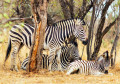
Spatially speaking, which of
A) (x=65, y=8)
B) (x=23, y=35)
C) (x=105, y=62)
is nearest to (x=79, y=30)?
(x=65, y=8)

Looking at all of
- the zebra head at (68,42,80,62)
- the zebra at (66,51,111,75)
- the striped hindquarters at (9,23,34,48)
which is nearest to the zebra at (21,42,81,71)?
the zebra head at (68,42,80,62)

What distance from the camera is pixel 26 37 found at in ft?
25.7

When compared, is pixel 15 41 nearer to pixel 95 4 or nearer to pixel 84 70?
pixel 84 70

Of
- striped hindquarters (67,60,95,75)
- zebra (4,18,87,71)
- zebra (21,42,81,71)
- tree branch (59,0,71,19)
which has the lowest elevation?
striped hindquarters (67,60,95,75)

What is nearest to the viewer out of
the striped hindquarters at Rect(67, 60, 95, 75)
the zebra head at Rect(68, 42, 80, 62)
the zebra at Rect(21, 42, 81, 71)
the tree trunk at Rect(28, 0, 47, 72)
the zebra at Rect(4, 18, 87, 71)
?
the tree trunk at Rect(28, 0, 47, 72)

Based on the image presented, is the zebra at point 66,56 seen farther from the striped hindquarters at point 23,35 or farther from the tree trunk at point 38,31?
the tree trunk at point 38,31

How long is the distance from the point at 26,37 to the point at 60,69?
167 cm

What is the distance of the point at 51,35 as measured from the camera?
7883 millimetres

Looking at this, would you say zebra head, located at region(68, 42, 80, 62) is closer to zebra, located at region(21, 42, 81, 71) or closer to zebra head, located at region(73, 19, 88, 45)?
zebra, located at region(21, 42, 81, 71)

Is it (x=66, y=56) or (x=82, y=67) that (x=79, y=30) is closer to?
(x=66, y=56)

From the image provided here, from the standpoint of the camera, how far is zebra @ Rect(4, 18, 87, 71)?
25.4 ft

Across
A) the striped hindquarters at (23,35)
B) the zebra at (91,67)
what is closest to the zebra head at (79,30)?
the zebra at (91,67)

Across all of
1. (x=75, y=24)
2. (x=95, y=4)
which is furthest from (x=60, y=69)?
(x=95, y=4)

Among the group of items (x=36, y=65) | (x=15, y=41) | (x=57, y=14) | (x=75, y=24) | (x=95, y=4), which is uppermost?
(x=57, y=14)
